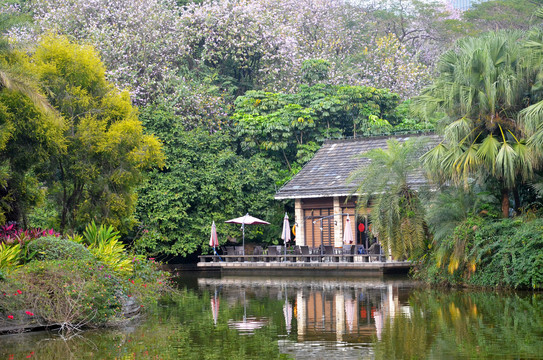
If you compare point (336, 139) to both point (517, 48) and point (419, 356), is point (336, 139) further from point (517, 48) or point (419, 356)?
point (419, 356)

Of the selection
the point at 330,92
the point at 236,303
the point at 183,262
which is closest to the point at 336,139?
the point at 330,92

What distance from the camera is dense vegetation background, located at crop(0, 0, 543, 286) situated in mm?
21188

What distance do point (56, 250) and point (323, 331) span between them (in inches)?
248

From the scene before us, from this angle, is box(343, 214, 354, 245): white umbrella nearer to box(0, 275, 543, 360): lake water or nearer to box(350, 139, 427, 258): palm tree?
box(350, 139, 427, 258): palm tree

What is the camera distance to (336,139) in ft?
121

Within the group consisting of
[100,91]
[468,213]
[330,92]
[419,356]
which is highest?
[330,92]

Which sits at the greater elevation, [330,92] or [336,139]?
[330,92]

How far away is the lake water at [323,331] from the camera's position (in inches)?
445

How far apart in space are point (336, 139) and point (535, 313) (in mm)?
22371

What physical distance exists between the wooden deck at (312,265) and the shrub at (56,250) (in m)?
14.6

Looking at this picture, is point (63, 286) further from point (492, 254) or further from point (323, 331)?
point (492, 254)

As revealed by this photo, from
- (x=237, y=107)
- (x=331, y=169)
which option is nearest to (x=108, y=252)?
(x=331, y=169)

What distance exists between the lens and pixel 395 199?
85.0ft

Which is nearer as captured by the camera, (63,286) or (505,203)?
(63,286)
